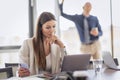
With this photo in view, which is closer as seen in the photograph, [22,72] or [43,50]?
[22,72]

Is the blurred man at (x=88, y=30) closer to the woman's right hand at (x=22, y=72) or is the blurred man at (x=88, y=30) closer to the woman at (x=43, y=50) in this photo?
the woman at (x=43, y=50)

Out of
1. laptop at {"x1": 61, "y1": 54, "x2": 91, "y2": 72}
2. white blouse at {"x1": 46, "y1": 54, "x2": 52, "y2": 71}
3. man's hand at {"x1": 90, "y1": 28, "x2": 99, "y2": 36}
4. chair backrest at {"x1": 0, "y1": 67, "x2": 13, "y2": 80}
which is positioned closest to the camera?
chair backrest at {"x1": 0, "y1": 67, "x2": 13, "y2": 80}

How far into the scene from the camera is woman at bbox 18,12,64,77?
2.37 metres

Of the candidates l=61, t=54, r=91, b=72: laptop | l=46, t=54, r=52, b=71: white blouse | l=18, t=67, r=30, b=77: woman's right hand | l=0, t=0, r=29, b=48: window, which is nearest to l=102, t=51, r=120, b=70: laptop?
l=61, t=54, r=91, b=72: laptop

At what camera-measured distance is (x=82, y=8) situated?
4.10m

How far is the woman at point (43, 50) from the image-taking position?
2.37m

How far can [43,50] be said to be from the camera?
2.46 m

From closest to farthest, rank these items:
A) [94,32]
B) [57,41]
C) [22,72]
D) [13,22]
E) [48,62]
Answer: [22,72] < [48,62] < [57,41] < [94,32] < [13,22]

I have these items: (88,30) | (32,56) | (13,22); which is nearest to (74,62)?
(32,56)

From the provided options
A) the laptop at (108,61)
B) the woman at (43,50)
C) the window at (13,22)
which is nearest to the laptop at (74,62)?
the woman at (43,50)

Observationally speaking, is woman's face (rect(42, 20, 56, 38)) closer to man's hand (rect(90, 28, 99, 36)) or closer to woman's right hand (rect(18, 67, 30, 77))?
woman's right hand (rect(18, 67, 30, 77))

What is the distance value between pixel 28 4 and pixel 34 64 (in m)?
2.09

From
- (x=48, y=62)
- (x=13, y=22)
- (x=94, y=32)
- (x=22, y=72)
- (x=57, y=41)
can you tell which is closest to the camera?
(x=22, y=72)

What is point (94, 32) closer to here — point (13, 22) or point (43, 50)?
point (13, 22)
